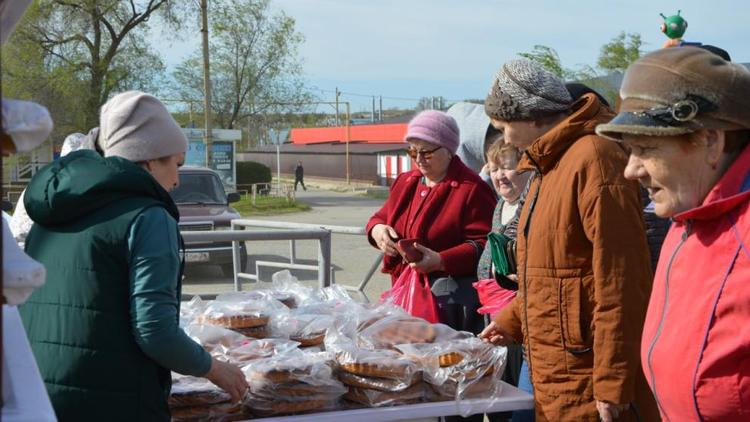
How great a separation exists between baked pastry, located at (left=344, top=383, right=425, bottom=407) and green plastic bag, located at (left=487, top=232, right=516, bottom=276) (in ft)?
2.25

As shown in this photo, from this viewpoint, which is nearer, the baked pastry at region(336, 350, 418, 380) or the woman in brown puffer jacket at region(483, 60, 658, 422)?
the woman in brown puffer jacket at region(483, 60, 658, 422)

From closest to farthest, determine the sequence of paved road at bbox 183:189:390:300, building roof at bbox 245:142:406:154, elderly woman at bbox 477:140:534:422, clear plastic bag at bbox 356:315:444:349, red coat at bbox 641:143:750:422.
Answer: red coat at bbox 641:143:750:422
clear plastic bag at bbox 356:315:444:349
elderly woman at bbox 477:140:534:422
paved road at bbox 183:189:390:300
building roof at bbox 245:142:406:154

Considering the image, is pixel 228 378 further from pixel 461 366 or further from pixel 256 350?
pixel 461 366

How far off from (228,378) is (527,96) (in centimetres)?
145

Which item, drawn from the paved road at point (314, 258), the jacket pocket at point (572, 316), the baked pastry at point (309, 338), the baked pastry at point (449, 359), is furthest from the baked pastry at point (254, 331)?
the paved road at point (314, 258)

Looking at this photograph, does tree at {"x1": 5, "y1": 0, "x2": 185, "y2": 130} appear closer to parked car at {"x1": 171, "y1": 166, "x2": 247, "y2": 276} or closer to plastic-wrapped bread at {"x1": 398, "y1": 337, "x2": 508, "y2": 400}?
parked car at {"x1": 171, "y1": 166, "x2": 247, "y2": 276}

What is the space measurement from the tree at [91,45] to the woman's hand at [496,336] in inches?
1123

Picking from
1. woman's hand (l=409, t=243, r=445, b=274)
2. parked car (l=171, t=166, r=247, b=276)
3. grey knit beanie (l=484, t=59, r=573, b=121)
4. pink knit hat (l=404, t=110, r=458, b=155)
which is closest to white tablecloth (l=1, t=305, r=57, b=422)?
grey knit beanie (l=484, t=59, r=573, b=121)

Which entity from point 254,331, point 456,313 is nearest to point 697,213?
point 254,331

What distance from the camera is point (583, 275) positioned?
2846mm

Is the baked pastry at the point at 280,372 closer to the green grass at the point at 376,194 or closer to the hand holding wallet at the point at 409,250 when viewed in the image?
the hand holding wallet at the point at 409,250

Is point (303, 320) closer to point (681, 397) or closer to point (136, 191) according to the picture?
point (136, 191)

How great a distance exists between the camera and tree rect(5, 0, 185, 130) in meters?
29.6

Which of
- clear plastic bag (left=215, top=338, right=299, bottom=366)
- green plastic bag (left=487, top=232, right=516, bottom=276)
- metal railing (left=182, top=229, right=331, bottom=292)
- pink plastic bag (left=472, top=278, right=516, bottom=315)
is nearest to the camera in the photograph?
clear plastic bag (left=215, top=338, right=299, bottom=366)
